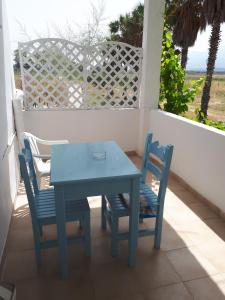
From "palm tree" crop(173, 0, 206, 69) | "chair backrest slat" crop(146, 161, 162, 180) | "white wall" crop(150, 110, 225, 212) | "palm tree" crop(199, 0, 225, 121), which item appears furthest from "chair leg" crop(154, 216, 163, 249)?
"palm tree" crop(173, 0, 206, 69)

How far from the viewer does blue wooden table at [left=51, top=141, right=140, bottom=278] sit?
4.65 feet

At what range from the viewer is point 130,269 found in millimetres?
1649

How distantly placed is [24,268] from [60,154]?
0.83 m

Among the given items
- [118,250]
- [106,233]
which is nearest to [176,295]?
[118,250]

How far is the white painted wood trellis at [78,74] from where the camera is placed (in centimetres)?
322

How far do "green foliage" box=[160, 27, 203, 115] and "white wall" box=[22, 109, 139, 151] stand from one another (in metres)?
0.52

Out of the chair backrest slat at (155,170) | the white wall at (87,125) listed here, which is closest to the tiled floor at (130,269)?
the chair backrest slat at (155,170)

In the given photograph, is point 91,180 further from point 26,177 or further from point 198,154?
point 198,154

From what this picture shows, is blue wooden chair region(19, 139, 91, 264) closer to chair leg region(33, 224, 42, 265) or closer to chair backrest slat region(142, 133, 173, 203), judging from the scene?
chair leg region(33, 224, 42, 265)

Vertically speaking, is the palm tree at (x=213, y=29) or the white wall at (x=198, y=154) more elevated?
the palm tree at (x=213, y=29)

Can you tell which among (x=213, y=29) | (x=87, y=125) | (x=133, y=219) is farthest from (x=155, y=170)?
(x=213, y=29)

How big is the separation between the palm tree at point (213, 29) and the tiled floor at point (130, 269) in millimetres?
3049

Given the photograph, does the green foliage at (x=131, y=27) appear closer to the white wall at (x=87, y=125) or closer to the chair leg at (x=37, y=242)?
the white wall at (x=87, y=125)

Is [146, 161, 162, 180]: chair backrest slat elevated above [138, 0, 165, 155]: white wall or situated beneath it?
A: situated beneath
